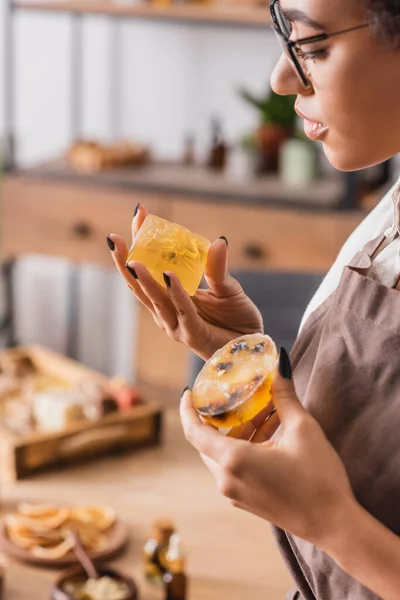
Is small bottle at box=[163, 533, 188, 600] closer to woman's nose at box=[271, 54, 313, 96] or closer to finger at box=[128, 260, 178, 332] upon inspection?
finger at box=[128, 260, 178, 332]

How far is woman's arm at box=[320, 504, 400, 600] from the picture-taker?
0.84m

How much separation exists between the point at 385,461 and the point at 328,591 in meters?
0.16

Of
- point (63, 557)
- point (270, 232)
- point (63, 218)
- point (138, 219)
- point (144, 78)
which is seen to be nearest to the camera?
point (138, 219)

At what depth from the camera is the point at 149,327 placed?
329 cm

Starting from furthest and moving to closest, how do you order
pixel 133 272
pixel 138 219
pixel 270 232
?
pixel 270 232 → pixel 138 219 → pixel 133 272

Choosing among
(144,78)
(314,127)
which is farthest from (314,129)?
(144,78)

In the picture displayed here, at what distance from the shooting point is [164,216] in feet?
11.2

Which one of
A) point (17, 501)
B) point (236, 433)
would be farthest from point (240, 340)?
point (17, 501)

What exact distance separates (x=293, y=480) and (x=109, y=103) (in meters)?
A: 3.40

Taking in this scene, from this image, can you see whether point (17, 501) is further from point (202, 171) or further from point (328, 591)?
point (202, 171)

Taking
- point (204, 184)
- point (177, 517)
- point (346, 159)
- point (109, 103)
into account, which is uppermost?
point (346, 159)

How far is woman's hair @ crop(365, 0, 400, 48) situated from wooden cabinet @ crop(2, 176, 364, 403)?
2.12m

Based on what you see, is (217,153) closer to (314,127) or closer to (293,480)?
(314,127)

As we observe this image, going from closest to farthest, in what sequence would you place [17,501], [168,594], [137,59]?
[168,594] < [17,501] < [137,59]
